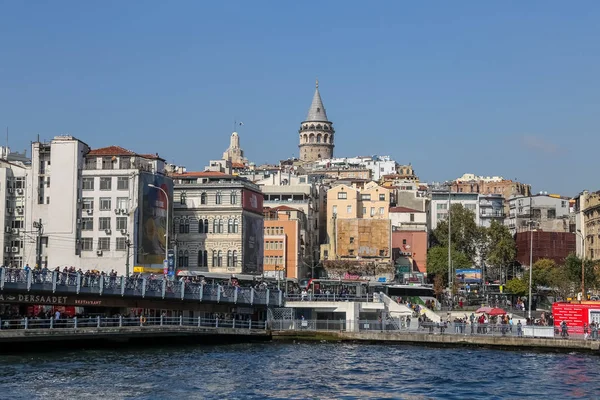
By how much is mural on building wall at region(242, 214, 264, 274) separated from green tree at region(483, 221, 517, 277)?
124ft

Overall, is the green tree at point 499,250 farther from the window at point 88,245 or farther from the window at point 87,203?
the window at point 88,245

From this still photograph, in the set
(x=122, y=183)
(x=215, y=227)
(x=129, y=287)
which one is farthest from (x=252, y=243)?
(x=129, y=287)

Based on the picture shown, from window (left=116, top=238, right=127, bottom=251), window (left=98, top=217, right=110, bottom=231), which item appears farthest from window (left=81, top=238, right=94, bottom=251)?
window (left=116, top=238, right=127, bottom=251)

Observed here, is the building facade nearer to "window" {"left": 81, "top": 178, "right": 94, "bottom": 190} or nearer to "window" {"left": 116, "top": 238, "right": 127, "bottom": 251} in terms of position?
"window" {"left": 116, "top": 238, "right": 127, "bottom": 251}

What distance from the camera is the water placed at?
45656mm

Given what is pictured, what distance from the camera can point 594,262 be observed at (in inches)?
4473

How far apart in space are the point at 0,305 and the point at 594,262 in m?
70.1

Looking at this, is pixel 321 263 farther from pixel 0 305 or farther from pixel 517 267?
pixel 0 305

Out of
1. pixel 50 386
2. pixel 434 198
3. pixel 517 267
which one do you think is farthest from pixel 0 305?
pixel 434 198

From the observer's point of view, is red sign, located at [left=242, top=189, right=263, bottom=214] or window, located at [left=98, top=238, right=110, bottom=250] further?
red sign, located at [left=242, top=189, right=263, bottom=214]

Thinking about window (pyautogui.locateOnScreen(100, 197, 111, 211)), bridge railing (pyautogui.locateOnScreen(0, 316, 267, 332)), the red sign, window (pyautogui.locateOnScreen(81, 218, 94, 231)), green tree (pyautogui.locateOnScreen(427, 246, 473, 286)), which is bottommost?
bridge railing (pyautogui.locateOnScreen(0, 316, 267, 332))

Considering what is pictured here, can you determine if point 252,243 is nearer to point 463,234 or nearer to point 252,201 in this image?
point 252,201

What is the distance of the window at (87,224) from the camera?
98.6 meters

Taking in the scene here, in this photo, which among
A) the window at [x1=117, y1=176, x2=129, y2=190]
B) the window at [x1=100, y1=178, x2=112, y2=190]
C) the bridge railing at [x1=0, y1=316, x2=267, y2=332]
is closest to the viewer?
the bridge railing at [x1=0, y1=316, x2=267, y2=332]
